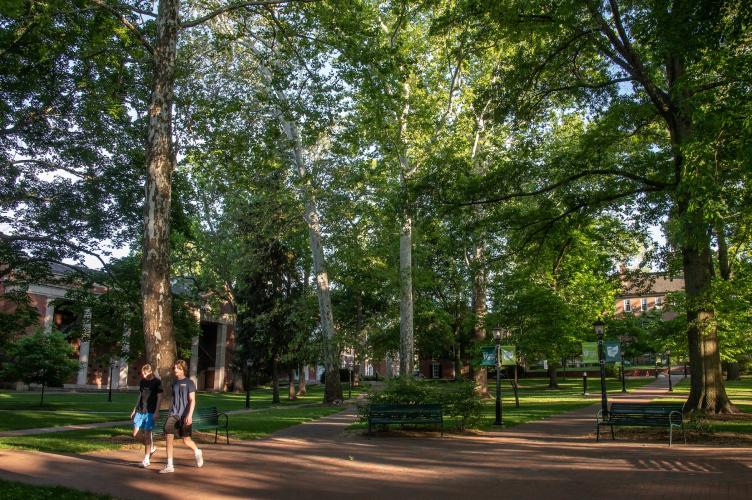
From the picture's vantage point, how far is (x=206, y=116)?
16797 millimetres

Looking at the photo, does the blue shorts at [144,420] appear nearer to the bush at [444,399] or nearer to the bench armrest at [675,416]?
the bush at [444,399]

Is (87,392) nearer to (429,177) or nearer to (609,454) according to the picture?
(429,177)

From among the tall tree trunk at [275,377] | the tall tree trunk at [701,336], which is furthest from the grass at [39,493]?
the tall tree trunk at [275,377]

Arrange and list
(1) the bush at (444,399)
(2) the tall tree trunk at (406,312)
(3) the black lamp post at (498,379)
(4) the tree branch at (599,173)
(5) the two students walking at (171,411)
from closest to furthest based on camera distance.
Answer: (5) the two students walking at (171,411) < (4) the tree branch at (599,173) < (1) the bush at (444,399) < (3) the black lamp post at (498,379) < (2) the tall tree trunk at (406,312)

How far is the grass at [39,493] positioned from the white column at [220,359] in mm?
52148

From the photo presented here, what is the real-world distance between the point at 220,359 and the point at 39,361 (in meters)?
32.5

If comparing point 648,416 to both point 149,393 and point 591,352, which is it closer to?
point 591,352

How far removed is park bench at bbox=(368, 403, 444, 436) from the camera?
1489cm

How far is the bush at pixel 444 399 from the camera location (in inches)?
616

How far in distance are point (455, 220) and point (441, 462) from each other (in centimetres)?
890

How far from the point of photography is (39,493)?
22.3 feet

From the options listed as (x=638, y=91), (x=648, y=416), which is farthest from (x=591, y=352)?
(x=638, y=91)

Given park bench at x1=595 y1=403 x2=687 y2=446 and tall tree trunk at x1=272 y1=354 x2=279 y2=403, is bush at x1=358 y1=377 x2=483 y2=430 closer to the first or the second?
park bench at x1=595 y1=403 x2=687 y2=446

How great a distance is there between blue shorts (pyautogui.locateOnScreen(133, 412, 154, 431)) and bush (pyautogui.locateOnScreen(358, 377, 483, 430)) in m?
6.69
